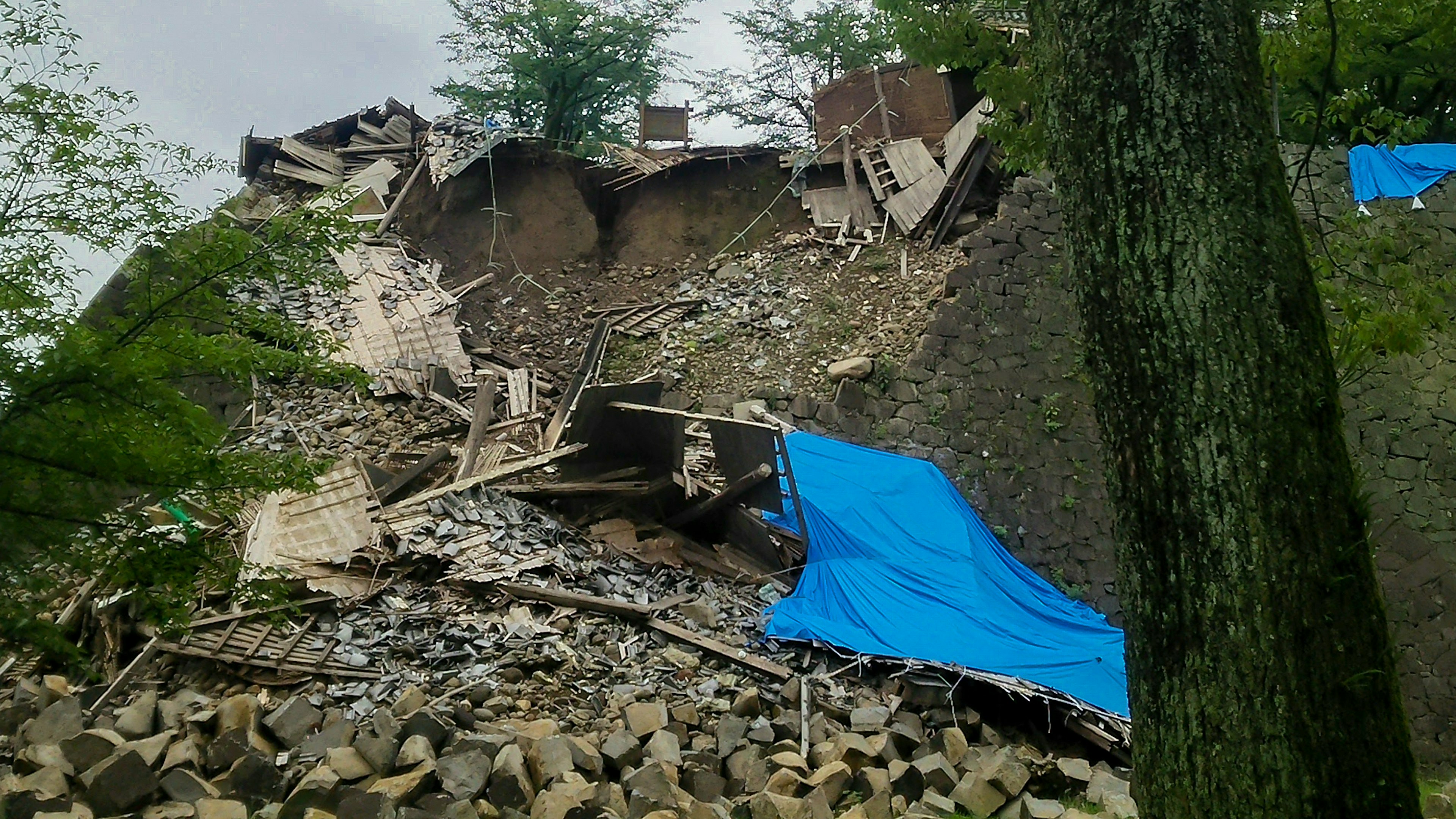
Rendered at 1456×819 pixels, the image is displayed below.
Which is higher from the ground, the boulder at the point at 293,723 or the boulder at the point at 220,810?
the boulder at the point at 220,810

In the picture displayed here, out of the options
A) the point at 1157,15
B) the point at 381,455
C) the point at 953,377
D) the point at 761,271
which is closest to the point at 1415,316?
the point at 1157,15

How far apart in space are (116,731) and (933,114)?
1321 cm

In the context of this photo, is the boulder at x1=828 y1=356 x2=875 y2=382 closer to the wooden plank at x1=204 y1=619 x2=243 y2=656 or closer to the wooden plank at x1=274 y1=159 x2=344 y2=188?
the wooden plank at x1=204 y1=619 x2=243 y2=656

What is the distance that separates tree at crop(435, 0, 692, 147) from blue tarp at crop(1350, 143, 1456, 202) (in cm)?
1335

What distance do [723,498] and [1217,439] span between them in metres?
7.97

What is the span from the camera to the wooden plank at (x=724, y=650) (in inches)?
327

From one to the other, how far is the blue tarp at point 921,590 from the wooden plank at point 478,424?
134 inches

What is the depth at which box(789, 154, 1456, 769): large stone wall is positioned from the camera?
11.8 m

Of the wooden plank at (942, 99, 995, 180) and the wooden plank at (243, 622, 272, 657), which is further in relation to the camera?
the wooden plank at (942, 99, 995, 180)

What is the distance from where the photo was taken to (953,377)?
12.2 metres

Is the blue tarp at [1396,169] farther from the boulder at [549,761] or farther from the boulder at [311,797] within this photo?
the boulder at [311,797]

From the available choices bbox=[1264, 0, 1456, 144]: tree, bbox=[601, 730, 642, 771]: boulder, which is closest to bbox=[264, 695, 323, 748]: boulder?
bbox=[601, 730, 642, 771]: boulder

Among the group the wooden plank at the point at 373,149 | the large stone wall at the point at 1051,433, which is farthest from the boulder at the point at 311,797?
the wooden plank at the point at 373,149

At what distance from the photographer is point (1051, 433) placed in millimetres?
12133
